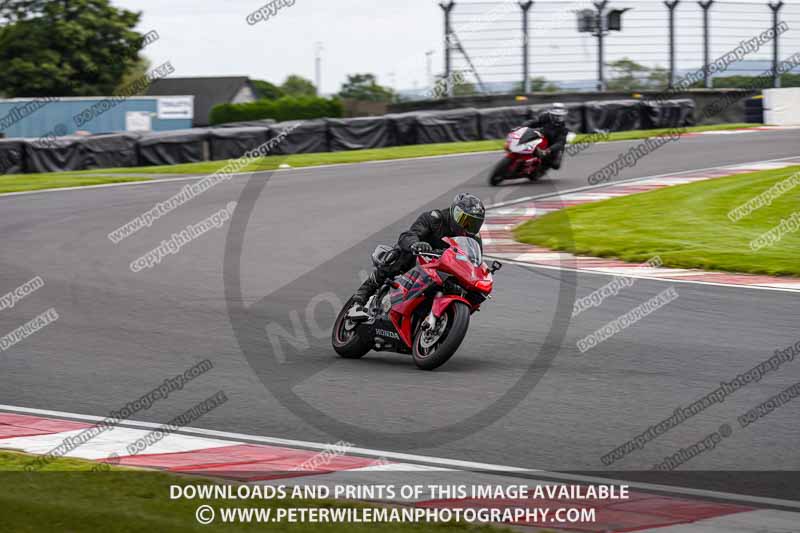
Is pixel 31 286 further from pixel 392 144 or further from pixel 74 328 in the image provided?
pixel 392 144

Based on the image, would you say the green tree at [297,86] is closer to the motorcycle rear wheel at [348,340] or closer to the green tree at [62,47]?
the green tree at [62,47]

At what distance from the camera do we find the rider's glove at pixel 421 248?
884 centimetres

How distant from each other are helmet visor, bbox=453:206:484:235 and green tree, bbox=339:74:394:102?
2798 inches

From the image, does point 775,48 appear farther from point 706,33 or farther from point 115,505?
point 115,505

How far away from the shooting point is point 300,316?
11.3 meters

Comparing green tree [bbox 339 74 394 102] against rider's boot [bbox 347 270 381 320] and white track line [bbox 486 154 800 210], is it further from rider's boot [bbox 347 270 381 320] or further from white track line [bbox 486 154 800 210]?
rider's boot [bbox 347 270 381 320]

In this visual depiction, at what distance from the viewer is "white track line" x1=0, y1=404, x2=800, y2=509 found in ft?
19.1

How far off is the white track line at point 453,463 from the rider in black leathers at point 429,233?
7.73 ft

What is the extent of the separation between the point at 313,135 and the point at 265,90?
189 feet

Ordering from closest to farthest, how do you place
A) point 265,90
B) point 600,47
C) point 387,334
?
point 387,334
point 600,47
point 265,90

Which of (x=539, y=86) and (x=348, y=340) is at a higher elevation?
(x=539, y=86)

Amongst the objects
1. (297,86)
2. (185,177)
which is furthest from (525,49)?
(297,86)

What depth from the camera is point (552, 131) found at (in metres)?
22.2

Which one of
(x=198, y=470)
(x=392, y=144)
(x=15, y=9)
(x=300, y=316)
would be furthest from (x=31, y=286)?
(x=15, y=9)
